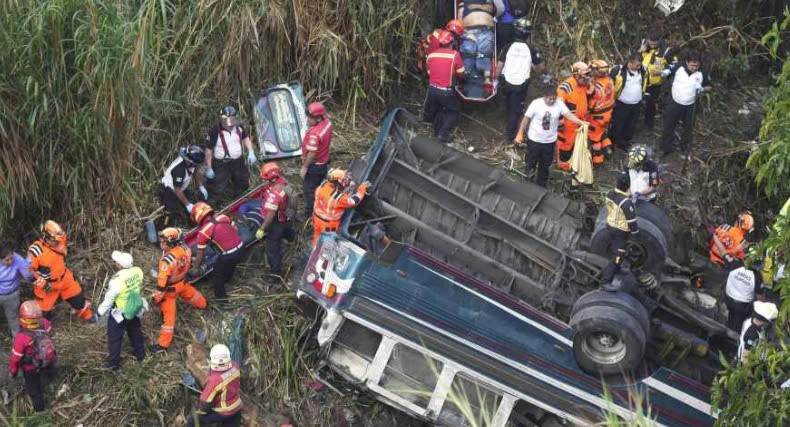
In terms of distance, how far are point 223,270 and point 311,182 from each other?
1.47 m

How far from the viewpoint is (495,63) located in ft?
43.8

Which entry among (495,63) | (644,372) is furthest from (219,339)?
(495,63)

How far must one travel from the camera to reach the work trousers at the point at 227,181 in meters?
11.8

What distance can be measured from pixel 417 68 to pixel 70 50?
4.61 meters

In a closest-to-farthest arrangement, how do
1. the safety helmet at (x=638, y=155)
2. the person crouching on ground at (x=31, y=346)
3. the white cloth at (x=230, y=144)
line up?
the person crouching on ground at (x=31, y=346), the safety helmet at (x=638, y=155), the white cloth at (x=230, y=144)

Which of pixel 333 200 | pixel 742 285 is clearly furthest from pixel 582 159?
pixel 333 200

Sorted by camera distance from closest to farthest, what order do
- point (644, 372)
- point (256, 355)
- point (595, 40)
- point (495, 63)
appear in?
point (644, 372) → point (256, 355) → point (495, 63) → point (595, 40)

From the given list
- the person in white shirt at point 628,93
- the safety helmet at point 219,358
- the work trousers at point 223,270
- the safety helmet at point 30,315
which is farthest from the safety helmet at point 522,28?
the safety helmet at point 30,315

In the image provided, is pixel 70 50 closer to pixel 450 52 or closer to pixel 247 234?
pixel 247 234

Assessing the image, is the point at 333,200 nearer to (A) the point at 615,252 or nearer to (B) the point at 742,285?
(A) the point at 615,252

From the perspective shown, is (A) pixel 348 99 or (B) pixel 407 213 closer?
(B) pixel 407 213

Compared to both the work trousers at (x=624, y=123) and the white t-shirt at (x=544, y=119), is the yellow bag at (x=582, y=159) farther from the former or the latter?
the work trousers at (x=624, y=123)

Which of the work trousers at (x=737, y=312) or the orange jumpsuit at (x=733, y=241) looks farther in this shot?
the orange jumpsuit at (x=733, y=241)

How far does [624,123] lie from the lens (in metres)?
13.2
